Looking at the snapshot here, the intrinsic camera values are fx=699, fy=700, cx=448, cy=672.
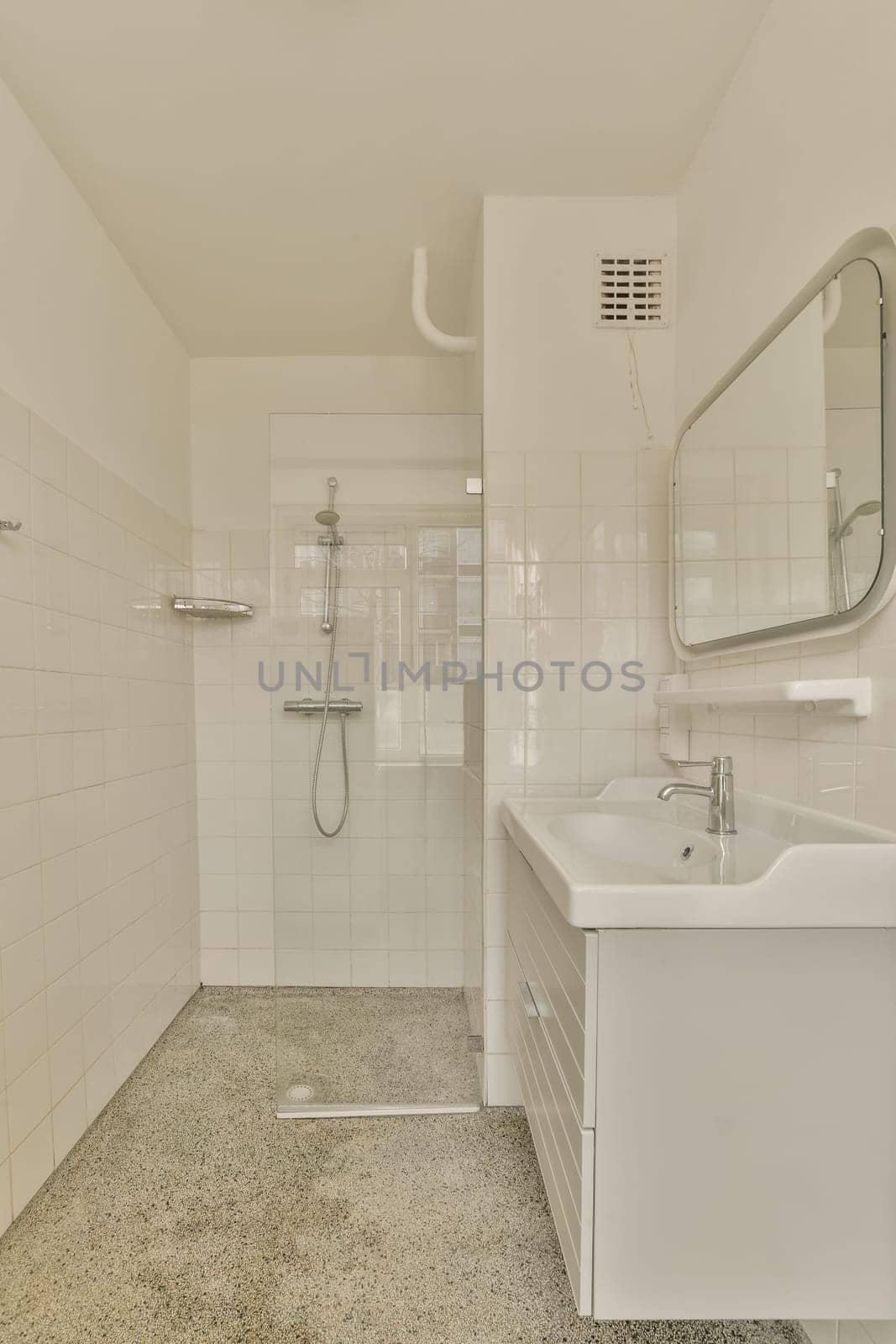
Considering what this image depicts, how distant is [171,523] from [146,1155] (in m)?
2.05

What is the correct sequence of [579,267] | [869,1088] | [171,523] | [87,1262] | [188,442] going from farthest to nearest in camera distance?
1. [188,442]
2. [171,523]
3. [579,267]
4. [87,1262]
5. [869,1088]

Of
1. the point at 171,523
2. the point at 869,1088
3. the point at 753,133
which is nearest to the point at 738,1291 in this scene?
the point at 869,1088

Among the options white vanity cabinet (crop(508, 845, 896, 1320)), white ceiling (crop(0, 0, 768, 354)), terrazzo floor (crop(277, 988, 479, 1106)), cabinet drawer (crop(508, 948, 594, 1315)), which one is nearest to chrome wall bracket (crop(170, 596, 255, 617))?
white ceiling (crop(0, 0, 768, 354))

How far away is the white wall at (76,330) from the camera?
164cm

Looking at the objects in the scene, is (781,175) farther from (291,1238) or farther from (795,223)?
(291,1238)

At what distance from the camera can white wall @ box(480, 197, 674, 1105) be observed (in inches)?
78.4

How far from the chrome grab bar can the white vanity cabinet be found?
3.81 feet

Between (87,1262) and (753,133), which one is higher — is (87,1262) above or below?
below

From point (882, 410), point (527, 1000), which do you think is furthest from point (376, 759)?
point (882, 410)

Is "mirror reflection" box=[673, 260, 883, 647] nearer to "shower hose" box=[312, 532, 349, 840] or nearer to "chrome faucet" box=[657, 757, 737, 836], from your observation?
"chrome faucet" box=[657, 757, 737, 836]

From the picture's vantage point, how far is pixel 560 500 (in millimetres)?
2002

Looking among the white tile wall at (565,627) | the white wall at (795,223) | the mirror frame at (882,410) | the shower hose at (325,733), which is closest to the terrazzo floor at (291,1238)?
the white tile wall at (565,627)

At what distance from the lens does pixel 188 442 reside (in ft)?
9.55

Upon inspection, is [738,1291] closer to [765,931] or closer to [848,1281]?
[848,1281]
